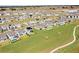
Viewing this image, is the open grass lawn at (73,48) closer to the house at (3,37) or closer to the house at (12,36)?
the house at (12,36)

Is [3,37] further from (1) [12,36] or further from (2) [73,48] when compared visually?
(2) [73,48]

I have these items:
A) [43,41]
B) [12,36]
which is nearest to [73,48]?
[43,41]

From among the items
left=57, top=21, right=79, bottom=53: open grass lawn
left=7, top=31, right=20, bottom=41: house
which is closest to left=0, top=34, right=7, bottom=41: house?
left=7, top=31, right=20, bottom=41: house

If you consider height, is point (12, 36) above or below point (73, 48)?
above

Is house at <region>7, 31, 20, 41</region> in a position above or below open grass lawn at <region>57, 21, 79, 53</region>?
above

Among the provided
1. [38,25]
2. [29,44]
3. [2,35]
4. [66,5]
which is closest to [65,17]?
[66,5]

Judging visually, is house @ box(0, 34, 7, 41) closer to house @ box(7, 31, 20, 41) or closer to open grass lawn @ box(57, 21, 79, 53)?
house @ box(7, 31, 20, 41)
